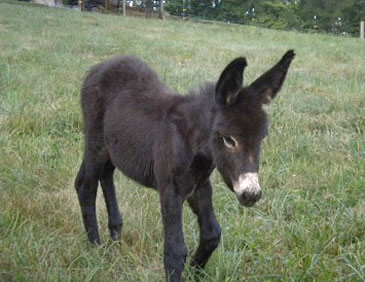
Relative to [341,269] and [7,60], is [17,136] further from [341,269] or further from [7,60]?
[7,60]

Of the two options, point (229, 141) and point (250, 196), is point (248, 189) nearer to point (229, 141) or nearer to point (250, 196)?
point (250, 196)

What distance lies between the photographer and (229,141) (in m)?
2.82

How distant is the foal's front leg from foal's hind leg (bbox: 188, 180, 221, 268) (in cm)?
25

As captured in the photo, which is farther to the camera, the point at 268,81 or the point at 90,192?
the point at 90,192


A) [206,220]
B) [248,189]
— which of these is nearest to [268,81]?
[248,189]

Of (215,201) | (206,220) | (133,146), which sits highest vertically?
(133,146)

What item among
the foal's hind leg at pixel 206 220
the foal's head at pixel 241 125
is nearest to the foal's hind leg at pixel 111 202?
the foal's hind leg at pixel 206 220

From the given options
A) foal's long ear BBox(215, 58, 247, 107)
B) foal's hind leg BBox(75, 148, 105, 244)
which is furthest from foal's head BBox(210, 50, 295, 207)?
foal's hind leg BBox(75, 148, 105, 244)

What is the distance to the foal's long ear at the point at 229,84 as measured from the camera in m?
2.79

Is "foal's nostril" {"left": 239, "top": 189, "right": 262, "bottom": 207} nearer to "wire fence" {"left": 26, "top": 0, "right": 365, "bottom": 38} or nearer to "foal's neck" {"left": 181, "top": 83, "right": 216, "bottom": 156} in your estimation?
"foal's neck" {"left": 181, "top": 83, "right": 216, "bottom": 156}

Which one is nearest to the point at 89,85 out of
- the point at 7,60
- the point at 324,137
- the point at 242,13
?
the point at 324,137

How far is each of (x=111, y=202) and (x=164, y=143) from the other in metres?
1.00

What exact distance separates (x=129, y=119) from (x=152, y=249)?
2.99ft

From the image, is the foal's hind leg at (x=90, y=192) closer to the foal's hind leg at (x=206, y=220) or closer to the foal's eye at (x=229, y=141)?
the foal's hind leg at (x=206, y=220)
